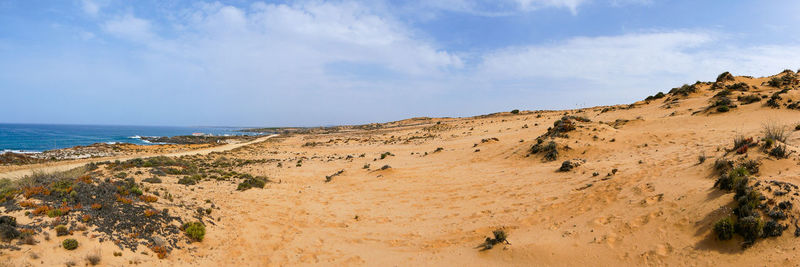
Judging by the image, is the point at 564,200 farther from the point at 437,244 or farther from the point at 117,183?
the point at 117,183

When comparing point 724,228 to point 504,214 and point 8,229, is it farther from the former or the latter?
point 8,229

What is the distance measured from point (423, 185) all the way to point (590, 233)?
8701 millimetres

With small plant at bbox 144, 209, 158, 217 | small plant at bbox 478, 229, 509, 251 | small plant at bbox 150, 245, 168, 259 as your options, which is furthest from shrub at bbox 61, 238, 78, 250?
small plant at bbox 478, 229, 509, 251

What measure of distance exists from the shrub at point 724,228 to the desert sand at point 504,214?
5.3 inches

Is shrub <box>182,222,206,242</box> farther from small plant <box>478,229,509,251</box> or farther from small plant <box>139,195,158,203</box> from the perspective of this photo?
small plant <box>478,229,509,251</box>

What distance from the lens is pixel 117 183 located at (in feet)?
39.3

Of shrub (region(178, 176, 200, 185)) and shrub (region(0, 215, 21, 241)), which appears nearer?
shrub (region(0, 215, 21, 241))

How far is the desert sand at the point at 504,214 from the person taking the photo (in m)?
7.17

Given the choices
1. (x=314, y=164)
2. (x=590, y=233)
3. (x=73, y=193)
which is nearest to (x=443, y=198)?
(x=590, y=233)

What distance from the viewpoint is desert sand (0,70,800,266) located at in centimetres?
717

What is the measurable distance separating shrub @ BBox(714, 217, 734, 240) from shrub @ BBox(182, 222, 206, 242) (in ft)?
38.2

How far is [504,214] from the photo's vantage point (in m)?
10.9

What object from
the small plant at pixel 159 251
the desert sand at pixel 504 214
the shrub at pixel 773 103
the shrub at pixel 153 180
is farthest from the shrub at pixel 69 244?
the shrub at pixel 773 103

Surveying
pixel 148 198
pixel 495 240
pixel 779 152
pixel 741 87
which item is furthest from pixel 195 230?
pixel 741 87
